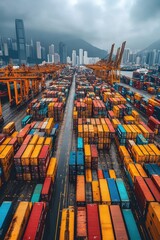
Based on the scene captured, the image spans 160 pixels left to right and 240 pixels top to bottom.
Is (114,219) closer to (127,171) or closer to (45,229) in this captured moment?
(45,229)

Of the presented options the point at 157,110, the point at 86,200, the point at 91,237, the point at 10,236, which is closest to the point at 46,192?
the point at 86,200

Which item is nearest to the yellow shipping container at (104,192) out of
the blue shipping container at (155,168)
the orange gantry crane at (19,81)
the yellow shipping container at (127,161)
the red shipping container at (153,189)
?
the red shipping container at (153,189)

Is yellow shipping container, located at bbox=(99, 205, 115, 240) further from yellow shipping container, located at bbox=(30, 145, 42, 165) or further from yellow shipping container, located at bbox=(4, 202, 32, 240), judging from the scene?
yellow shipping container, located at bbox=(30, 145, 42, 165)

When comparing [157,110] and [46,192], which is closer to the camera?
[46,192]

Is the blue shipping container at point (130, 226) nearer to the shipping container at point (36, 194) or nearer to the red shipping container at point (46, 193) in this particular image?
Answer: the red shipping container at point (46, 193)

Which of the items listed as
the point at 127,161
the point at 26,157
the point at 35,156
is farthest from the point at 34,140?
the point at 127,161

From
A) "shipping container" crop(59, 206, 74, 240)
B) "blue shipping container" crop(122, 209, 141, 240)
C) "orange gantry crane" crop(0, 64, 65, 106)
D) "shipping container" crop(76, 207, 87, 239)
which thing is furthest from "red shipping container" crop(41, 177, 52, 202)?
"orange gantry crane" crop(0, 64, 65, 106)
